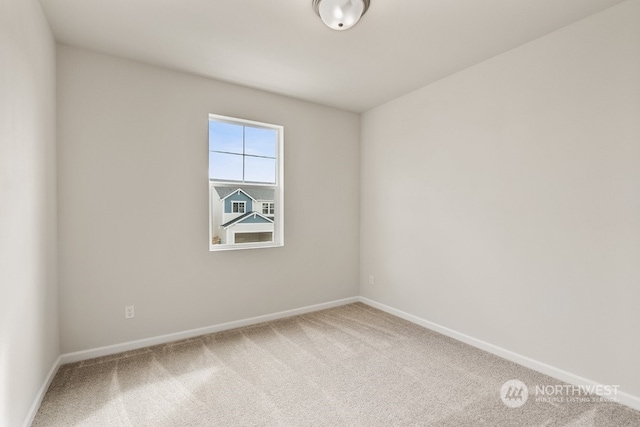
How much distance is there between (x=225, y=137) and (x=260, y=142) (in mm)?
411

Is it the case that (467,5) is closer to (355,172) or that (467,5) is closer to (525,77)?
(525,77)

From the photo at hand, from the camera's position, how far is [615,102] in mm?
2018

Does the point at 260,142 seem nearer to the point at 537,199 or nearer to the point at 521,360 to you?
the point at 537,199

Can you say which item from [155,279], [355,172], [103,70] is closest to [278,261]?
[155,279]

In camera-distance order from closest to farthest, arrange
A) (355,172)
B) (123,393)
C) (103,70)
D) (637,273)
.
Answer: (637,273), (123,393), (103,70), (355,172)

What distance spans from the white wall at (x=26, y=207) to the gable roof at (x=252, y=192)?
1371 millimetres

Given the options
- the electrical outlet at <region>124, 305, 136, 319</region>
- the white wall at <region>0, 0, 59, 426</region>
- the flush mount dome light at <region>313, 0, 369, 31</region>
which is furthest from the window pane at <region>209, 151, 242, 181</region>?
the flush mount dome light at <region>313, 0, 369, 31</region>

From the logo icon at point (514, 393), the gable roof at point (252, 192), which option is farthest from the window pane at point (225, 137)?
the logo icon at point (514, 393)

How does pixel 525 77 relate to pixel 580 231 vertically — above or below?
above

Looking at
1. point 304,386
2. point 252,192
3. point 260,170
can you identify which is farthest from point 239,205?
point 304,386

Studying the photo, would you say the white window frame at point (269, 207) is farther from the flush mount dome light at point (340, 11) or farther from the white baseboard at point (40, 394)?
the white baseboard at point (40, 394)

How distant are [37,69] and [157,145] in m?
0.97

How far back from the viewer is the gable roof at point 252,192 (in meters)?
3.28

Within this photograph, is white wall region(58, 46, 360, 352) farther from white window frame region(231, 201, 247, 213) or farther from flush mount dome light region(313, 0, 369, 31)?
flush mount dome light region(313, 0, 369, 31)
